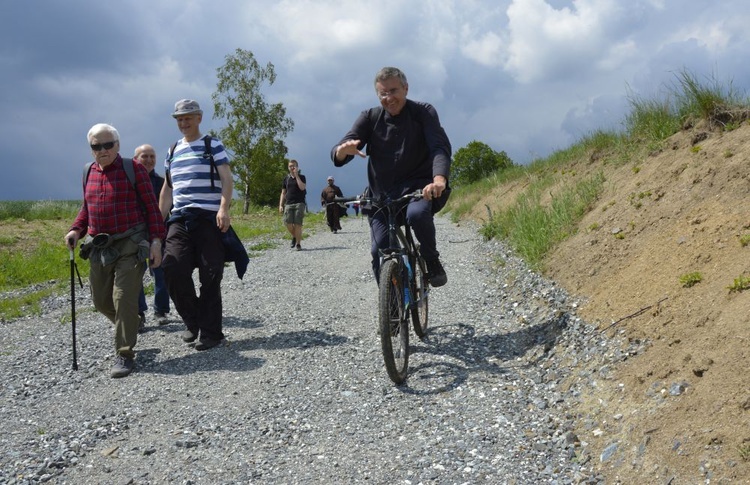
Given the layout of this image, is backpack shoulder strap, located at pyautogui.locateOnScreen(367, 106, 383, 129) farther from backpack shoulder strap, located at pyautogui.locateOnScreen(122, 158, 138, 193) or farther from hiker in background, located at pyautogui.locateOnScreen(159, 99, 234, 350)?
backpack shoulder strap, located at pyautogui.locateOnScreen(122, 158, 138, 193)

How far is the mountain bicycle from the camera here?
4.81 m

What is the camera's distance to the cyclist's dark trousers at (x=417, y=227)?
17.2ft

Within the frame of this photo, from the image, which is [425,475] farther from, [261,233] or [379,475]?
[261,233]

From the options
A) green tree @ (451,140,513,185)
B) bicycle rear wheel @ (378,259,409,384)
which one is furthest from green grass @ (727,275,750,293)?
green tree @ (451,140,513,185)

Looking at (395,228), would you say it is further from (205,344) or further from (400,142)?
(205,344)

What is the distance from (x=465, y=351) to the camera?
231 inches


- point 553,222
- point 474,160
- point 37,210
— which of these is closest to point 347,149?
point 553,222

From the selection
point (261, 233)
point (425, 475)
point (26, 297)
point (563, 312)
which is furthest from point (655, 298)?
point (261, 233)

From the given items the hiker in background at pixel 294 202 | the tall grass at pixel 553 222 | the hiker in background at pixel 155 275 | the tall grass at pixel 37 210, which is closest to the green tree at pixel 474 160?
the tall grass at pixel 37 210

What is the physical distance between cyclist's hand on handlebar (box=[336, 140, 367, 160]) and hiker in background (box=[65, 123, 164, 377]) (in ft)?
6.64

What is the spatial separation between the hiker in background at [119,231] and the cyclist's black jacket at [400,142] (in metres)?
2.11

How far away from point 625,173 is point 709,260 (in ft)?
14.3

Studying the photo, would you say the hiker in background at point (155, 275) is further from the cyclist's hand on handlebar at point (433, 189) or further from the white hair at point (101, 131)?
the cyclist's hand on handlebar at point (433, 189)

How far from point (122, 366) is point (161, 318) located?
6.53 feet
